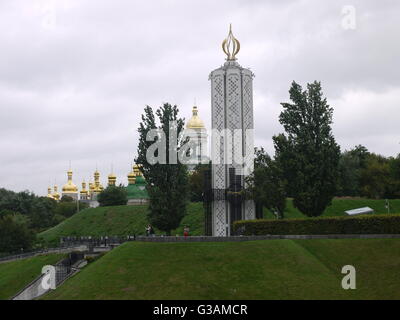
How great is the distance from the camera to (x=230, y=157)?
190 ft

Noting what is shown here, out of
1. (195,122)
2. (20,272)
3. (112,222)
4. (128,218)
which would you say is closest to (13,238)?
(112,222)

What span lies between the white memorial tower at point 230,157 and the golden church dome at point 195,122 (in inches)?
2648

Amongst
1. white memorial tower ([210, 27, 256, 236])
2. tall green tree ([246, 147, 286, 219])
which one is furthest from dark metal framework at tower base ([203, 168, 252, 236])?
tall green tree ([246, 147, 286, 219])

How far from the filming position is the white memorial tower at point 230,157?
5772 centimetres

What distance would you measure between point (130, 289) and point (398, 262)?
1688cm

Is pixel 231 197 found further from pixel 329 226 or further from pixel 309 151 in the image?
pixel 329 226

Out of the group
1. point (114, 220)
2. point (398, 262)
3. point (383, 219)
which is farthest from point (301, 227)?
point (114, 220)

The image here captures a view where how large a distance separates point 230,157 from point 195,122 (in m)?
69.6

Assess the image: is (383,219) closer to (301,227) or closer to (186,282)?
(301,227)

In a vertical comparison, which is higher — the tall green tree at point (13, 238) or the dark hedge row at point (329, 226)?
the dark hedge row at point (329, 226)

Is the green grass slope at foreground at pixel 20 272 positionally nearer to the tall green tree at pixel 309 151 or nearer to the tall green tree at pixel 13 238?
the tall green tree at pixel 13 238

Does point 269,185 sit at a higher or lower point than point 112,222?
higher

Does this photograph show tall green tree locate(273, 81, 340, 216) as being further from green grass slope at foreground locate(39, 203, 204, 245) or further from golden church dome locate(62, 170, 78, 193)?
golden church dome locate(62, 170, 78, 193)

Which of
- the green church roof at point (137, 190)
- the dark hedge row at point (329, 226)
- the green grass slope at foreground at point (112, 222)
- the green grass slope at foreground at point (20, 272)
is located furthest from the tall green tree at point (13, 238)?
the green church roof at point (137, 190)
